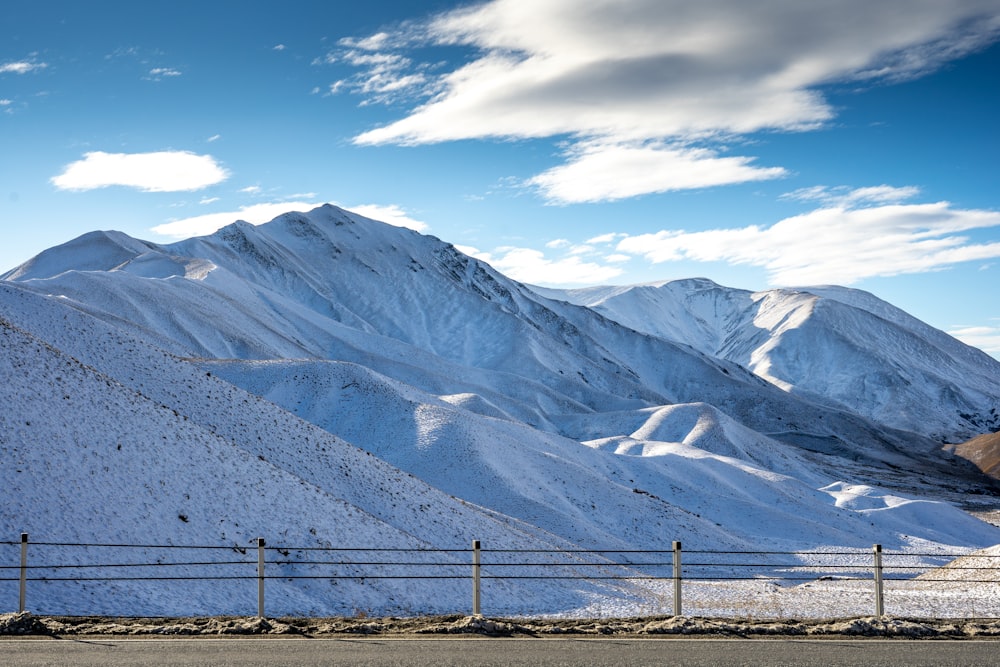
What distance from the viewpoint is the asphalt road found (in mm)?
13672

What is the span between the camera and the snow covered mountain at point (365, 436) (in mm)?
30188

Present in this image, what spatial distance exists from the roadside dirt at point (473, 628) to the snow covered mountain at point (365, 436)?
23.7 feet

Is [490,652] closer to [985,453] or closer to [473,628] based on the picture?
Answer: [473,628]

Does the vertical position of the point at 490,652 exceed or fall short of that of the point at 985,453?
it exceeds it

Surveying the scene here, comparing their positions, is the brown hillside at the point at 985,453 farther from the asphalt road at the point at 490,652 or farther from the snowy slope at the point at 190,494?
the asphalt road at the point at 490,652

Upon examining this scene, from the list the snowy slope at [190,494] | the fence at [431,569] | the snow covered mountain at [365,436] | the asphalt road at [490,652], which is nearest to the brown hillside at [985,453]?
the snow covered mountain at [365,436]

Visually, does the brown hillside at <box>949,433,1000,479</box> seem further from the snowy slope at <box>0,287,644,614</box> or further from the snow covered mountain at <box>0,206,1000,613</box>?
the snowy slope at <box>0,287,644,614</box>

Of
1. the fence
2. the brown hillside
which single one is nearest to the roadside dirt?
the fence

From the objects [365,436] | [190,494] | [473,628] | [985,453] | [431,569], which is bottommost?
[985,453]

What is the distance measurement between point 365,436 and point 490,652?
48.5m

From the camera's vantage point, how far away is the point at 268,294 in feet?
427

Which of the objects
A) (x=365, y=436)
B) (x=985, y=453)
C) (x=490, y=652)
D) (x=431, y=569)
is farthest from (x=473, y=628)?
(x=985, y=453)

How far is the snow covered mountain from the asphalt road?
923 cm

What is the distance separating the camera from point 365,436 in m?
62.1
